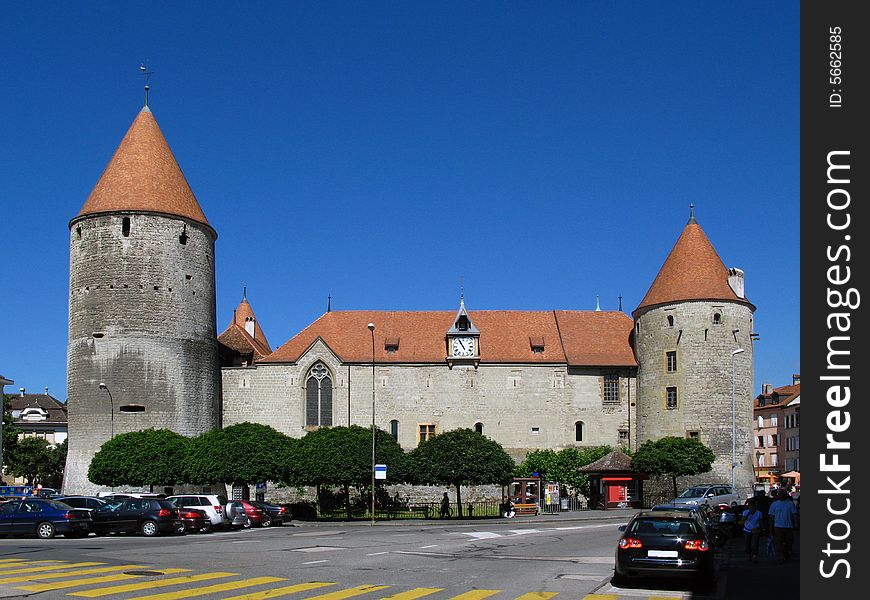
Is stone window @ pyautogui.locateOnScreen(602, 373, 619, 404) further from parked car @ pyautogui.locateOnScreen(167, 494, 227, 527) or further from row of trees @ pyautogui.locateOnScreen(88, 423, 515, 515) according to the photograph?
parked car @ pyautogui.locateOnScreen(167, 494, 227, 527)

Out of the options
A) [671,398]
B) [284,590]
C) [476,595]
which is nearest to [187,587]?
[284,590]

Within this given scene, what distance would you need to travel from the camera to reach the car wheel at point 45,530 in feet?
103

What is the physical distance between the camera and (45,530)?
31.5m

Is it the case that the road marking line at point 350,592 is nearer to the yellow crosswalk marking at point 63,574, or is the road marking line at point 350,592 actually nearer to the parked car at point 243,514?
the yellow crosswalk marking at point 63,574

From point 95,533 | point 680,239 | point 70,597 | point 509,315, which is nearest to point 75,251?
point 509,315

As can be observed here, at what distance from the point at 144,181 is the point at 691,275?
34286mm

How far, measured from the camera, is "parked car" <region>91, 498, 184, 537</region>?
109ft

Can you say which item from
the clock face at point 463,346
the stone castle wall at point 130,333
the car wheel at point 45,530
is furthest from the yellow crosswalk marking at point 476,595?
the clock face at point 463,346

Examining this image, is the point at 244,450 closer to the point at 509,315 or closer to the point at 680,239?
the point at 509,315

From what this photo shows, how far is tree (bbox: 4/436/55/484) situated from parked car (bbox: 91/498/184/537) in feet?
178

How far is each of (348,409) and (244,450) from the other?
15.8 metres

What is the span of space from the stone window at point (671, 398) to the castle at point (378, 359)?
12cm

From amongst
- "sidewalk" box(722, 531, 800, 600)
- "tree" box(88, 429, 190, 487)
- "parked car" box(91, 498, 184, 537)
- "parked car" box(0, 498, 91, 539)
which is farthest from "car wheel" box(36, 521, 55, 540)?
"tree" box(88, 429, 190, 487)

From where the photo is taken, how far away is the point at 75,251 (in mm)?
62719
